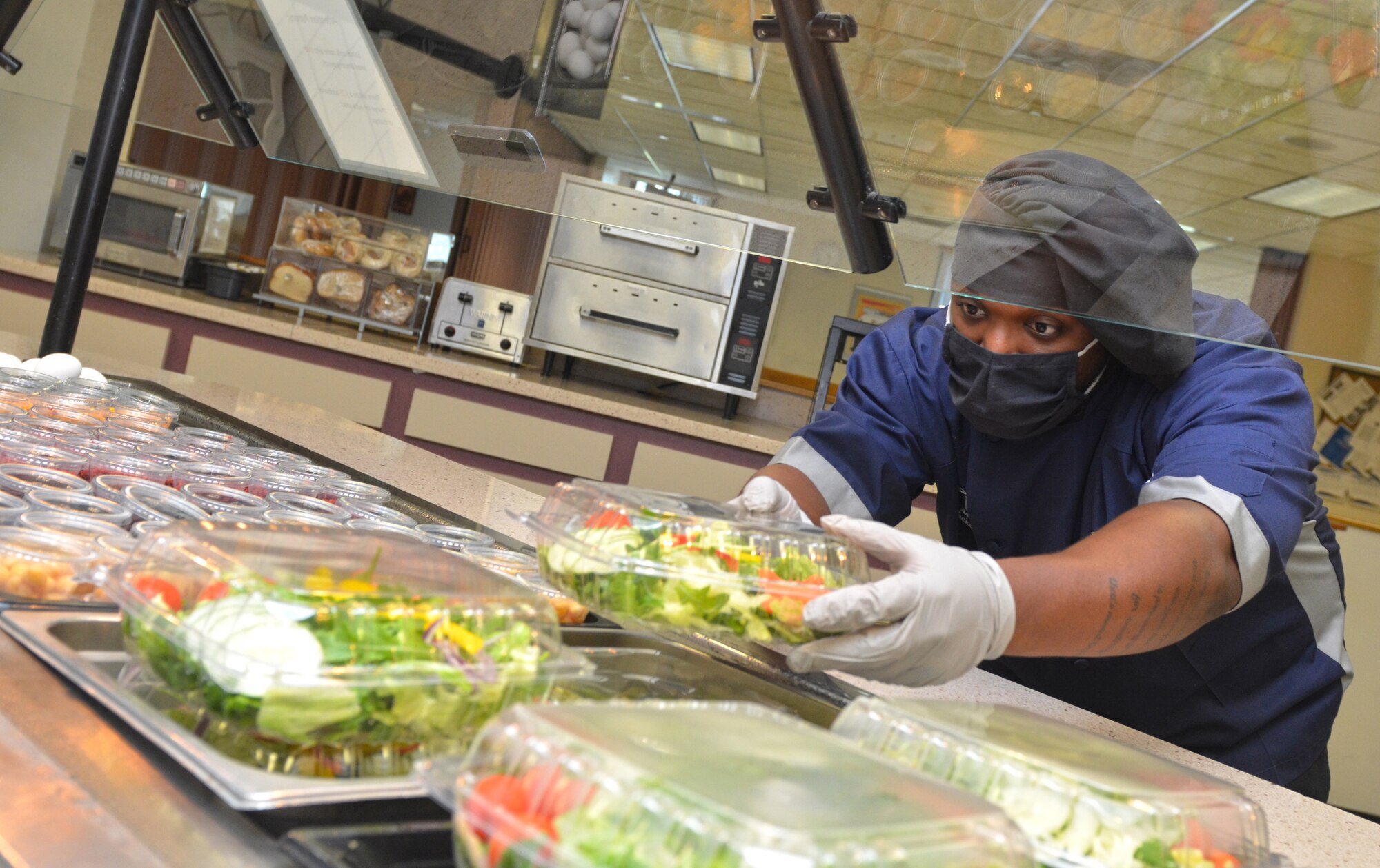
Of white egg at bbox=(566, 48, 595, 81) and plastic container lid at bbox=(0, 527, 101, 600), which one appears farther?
white egg at bbox=(566, 48, 595, 81)

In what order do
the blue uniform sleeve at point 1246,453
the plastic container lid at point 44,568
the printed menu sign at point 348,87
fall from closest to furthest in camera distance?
the plastic container lid at point 44,568, the blue uniform sleeve at point 1246,453, the printed menu sign at point 348,87

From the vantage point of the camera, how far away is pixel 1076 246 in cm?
92

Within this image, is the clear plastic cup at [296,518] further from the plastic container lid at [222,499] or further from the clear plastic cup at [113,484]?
the clear plastic cup at [113,484]

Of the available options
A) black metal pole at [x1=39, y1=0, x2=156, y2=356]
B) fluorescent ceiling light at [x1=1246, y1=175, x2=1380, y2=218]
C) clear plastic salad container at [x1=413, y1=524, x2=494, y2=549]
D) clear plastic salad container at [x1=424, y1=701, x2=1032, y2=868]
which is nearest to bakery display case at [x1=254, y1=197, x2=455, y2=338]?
black metal pole at [x1=39, y1=0, x2=156, y2=356]

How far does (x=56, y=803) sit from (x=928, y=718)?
1.72 ft

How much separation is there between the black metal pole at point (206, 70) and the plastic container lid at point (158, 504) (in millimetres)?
788

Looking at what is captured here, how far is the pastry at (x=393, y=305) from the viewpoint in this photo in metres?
4.03

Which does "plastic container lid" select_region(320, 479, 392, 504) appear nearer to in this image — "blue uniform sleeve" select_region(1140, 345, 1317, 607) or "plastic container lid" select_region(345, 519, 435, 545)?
"plastic container lid" select_region(345, 519, 435, 545)

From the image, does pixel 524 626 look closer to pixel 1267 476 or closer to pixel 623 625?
pixel 623 625

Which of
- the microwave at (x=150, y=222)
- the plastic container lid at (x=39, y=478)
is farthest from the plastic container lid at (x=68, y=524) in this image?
the microwave at (x=150, y=222)

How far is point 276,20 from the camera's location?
1.42m

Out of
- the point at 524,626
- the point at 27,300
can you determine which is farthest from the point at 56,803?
the point at 27,300

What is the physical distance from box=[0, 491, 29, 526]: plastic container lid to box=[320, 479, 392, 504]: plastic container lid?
13.6 inches

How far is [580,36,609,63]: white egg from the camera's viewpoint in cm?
116
